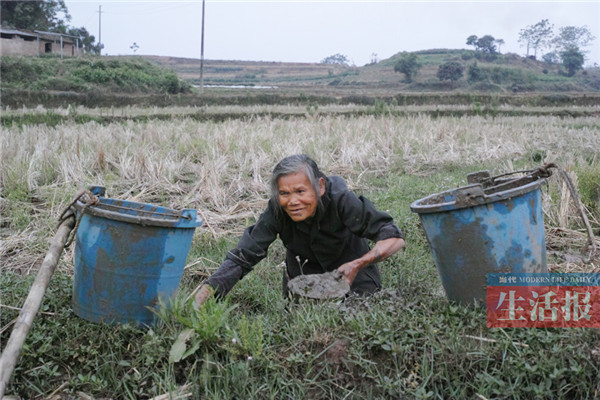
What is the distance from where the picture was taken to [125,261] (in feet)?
8.45

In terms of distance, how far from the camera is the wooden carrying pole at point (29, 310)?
203cm

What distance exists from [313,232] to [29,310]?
1509mm

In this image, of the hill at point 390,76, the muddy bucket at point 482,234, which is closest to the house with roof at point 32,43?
the hill at point 390,76

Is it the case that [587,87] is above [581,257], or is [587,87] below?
above

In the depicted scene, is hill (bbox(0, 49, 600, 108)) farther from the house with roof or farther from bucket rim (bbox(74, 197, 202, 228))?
bucket rim (bbox(74, 197, 202, 228))

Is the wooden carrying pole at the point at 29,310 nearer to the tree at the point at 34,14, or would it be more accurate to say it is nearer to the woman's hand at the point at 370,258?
the woman's hand at the point at 370,258

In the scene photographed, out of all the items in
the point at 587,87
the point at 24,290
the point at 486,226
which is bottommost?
the point at 24,290

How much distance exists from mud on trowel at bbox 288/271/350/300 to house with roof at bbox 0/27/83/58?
34813 mm

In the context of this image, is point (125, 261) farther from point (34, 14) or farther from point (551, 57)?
point (551, 57)

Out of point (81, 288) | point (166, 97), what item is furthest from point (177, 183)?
point (166, 97)

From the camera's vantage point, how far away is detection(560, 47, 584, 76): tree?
2352 inches

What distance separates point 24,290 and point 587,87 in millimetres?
56091

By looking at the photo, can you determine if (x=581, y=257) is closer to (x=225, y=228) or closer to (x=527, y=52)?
(x=225, y=228)

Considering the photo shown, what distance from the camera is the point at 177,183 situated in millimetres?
5586
